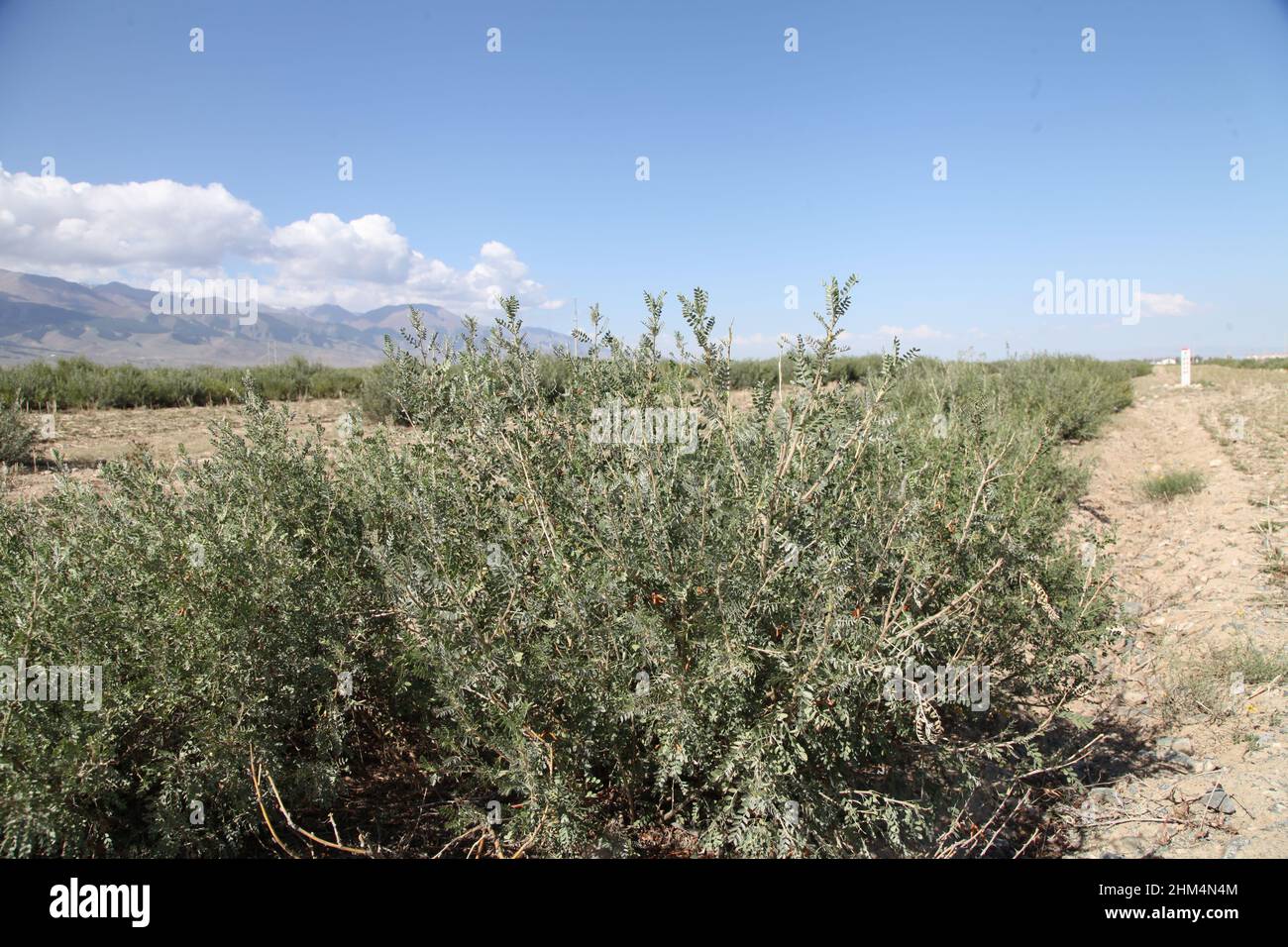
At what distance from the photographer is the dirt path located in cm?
307

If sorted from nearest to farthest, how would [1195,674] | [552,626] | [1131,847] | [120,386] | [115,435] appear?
[552,626] → [1131,847] → [1195,674] → [115,435] → [120,386]

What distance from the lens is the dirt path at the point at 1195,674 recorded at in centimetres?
307

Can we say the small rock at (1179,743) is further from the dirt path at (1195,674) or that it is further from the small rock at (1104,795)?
the small rock at (1104,795)

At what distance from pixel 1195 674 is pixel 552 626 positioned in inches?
178

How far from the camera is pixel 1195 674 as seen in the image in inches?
171

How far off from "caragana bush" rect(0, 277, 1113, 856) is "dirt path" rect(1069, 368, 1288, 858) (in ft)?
2.90

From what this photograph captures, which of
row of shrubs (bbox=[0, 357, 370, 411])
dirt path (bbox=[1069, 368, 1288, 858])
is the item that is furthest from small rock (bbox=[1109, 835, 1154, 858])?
row of shrubs (bbox=[0, 357, 370, 411])

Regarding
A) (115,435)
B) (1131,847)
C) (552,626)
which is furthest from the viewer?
(115,435)

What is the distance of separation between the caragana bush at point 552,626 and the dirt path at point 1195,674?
2.90ft

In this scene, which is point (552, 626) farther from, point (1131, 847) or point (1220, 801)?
point (1220, 801)

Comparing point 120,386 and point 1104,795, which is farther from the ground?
point 120,386

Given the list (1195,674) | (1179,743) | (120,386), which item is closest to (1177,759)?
(1179,743)
